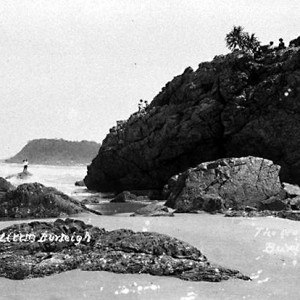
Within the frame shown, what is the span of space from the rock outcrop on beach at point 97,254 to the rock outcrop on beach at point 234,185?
9.73m

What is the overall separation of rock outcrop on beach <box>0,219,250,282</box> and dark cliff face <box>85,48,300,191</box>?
93.2ft

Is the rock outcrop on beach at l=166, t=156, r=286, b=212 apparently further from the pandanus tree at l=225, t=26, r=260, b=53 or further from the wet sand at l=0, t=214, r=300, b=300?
the pandanus tree at l=225, t=26, r=260, b=53

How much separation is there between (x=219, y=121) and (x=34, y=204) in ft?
83.8

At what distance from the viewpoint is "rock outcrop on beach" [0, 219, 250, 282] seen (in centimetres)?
745

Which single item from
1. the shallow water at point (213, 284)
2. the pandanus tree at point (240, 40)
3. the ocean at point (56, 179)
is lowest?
the ocean at point (56, 179)

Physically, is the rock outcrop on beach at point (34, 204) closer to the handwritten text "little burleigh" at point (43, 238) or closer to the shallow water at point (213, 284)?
the handwritten text "little burleigh" at point (43, 238)

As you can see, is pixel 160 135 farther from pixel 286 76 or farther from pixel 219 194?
pixel 219 194

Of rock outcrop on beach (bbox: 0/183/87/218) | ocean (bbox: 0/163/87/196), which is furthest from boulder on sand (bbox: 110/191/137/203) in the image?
rock outcrop on beach (bbox: 0/183/87/218)

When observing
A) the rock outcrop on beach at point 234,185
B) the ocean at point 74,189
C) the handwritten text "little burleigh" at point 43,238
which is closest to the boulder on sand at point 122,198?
the ocean at point 74,189

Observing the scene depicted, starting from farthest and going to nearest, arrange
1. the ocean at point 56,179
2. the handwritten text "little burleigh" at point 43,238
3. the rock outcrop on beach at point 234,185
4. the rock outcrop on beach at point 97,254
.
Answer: the ocean at point 56,179, the rock outcrop on beach at point 234,185, the handwritten text "little burleigh" at point 43,238, the rock outcrop on beach at point 97,254

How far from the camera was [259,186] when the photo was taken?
21.1 metres

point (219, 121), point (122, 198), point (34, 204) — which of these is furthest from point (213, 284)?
point (219, 121)

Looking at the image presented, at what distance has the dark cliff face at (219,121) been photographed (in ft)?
115

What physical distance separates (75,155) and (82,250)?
170 metres
